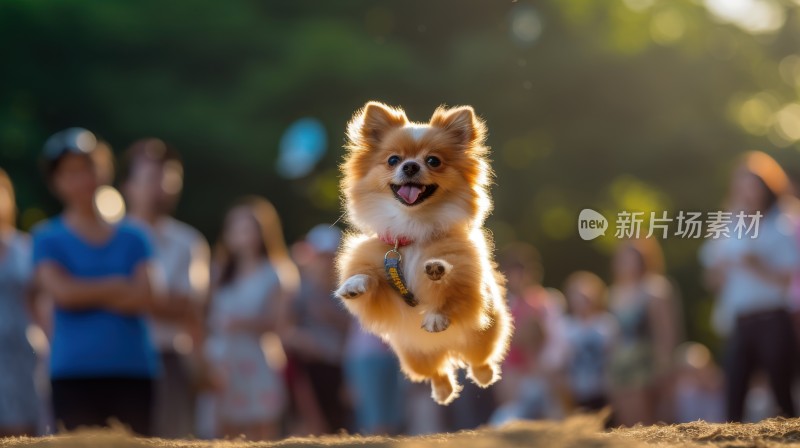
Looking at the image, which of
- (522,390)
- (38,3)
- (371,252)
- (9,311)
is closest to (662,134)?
(38,3)

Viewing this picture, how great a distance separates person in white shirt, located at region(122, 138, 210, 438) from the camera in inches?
366

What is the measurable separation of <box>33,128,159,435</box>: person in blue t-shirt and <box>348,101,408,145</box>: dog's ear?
8.85 feet

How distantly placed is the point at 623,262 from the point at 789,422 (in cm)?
505

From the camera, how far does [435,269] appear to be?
17.0 ft

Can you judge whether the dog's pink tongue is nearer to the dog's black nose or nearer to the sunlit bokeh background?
the dog's black nose

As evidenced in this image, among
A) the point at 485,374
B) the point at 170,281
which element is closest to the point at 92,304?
the point at 170,281

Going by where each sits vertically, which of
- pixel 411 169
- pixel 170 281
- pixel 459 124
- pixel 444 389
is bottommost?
pixel 444 389

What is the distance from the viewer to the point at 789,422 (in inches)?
269

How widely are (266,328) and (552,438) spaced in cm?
496

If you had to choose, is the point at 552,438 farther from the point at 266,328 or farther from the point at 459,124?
the point at 266,328

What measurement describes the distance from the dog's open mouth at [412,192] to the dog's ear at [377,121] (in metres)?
0.37

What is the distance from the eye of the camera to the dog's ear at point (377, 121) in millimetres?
5773

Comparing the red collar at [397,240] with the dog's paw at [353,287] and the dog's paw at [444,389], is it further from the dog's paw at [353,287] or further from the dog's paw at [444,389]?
the dog's paw at [444,389]

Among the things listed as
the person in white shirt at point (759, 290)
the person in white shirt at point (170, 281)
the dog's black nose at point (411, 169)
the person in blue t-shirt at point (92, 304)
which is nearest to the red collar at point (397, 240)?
the dog's black nose at point (411, 169)
